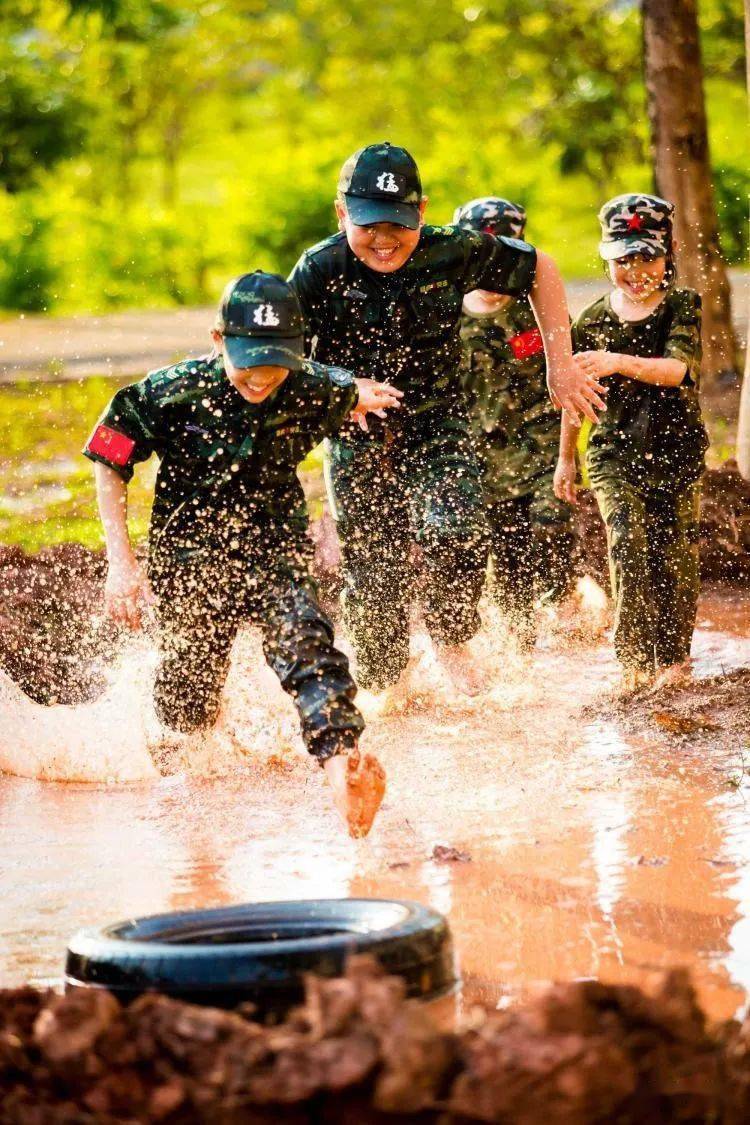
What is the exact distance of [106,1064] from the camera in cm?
316

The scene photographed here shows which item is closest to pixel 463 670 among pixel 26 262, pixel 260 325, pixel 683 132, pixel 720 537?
pixel 260 325

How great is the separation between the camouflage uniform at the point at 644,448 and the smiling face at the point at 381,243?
922 mm

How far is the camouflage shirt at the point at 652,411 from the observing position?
711 cm

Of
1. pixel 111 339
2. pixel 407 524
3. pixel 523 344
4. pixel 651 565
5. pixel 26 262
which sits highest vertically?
pixel 26 262

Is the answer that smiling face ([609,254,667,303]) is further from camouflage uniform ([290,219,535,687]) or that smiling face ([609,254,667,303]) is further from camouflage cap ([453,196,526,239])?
camouflage cap ([453,196,526,239])

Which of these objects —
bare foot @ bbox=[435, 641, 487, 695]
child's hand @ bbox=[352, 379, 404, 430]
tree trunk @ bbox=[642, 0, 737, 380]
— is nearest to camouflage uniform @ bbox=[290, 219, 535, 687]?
bare foot @ bbox=[435, 641, 487, 695]

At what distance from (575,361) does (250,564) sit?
69.2 inches

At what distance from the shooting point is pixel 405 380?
6910 millimetres

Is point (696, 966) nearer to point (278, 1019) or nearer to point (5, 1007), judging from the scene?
point (278, 1019)

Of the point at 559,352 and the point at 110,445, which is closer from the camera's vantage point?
the point at 110,445

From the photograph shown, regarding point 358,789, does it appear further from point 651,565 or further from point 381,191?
point 651,565

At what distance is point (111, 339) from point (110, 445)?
15.1m

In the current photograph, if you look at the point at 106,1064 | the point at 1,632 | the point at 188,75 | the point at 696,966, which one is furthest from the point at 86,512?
the point at 188,75

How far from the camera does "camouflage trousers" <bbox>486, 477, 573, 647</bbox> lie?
26.8 ft
